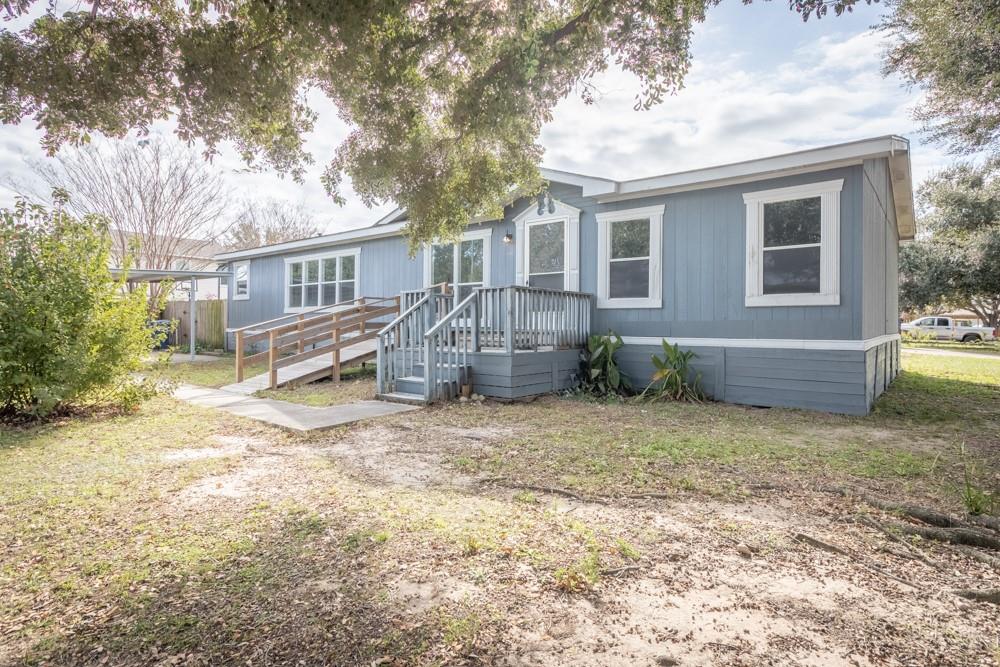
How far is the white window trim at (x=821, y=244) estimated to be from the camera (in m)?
6.95

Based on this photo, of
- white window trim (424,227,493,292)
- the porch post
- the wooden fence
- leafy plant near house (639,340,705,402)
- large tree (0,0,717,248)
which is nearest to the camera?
large tree (0,0,717,248)

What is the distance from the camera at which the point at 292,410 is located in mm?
6824

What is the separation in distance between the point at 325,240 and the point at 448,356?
25.5 feet

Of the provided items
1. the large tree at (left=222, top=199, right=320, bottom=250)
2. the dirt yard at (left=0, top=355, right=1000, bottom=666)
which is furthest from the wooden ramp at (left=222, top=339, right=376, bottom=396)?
the large tree at (left=222, top=199, right=320, bottom=250)

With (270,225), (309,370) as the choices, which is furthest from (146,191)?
(309,370)

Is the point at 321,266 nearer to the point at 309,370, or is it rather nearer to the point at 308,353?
the point at 308,353

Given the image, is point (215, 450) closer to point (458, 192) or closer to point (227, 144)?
point (227, 144)

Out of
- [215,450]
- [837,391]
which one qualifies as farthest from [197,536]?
[837,391]

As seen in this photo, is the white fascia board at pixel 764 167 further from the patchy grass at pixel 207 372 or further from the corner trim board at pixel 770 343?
the patchy grass at pixel 207 372

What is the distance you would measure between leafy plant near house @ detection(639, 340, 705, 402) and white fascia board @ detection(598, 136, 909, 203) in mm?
2338

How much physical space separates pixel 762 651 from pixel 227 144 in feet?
17.2

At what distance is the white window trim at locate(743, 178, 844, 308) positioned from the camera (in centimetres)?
695

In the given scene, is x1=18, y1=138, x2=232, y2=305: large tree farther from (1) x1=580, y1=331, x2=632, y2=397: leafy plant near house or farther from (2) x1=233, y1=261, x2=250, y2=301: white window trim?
(1) x1=580, y1=331, x2=632, y2=397: leafy plant near house

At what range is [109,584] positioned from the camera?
93.4 inches
